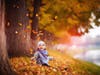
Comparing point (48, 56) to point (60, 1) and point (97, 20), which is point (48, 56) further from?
point (97, 20)

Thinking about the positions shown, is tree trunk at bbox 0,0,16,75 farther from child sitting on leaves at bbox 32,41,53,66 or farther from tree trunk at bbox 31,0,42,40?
tree trunk at bbox 31,0,42,40

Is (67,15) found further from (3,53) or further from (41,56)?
(3,53)

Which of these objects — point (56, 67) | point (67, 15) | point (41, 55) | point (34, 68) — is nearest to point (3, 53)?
point (34, 68)

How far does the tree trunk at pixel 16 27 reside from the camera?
34.4 ft

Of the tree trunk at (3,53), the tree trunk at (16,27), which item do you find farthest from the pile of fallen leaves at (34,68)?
the tree trunk at (3,53)

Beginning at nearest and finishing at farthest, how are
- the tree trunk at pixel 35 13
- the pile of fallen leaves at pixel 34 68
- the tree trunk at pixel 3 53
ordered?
the tree trunk at pixel 3 53 < the pile of fallen leaves at pixel 34 68 < the tree trunk at pixel 35 13

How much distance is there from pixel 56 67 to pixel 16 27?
1.70 m

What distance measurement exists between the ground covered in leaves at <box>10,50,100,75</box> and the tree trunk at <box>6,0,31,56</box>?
0.30 meters

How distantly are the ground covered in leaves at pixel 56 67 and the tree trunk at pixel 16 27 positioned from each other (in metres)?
0.30

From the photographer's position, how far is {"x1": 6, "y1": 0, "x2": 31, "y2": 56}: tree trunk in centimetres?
1050

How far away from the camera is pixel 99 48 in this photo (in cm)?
1697

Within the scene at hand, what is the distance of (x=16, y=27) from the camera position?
10609 millimetres

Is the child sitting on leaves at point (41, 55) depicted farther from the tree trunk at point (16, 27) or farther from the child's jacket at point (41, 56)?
the tree trunk at point (16, 27)

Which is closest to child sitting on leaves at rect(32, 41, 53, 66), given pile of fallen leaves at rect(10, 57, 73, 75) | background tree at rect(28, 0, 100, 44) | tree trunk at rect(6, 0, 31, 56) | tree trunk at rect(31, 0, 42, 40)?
pile of fallen leaves at rect(10, 57, 73, 75)
